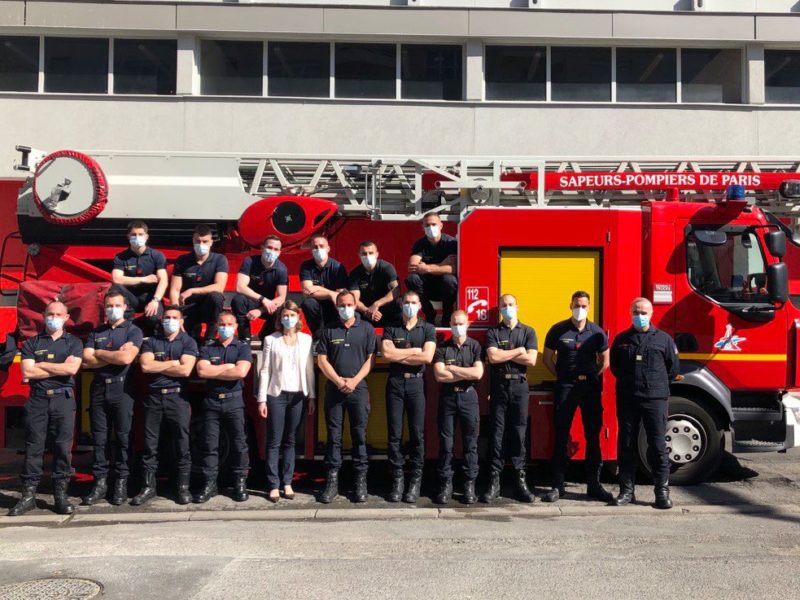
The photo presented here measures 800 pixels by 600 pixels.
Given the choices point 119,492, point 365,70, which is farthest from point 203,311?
point 365,70

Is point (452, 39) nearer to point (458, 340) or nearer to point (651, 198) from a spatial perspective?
point (651, 198)

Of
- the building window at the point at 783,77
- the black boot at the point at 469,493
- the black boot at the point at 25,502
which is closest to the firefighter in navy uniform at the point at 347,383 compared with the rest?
the black boot at the point at 469,493

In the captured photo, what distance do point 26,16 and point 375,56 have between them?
22.6 feet

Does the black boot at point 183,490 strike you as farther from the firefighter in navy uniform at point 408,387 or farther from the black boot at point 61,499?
the firefighter in navy uniform at point 408,387

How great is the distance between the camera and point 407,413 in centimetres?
769

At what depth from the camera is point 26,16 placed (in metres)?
16.0

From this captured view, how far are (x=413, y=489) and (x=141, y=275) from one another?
3.45 meters

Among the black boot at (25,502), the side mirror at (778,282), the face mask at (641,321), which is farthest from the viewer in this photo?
the side mirror at (778,282)

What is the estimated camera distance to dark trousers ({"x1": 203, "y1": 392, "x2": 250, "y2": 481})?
7.67m

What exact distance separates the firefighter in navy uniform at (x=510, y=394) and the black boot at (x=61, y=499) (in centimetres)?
382

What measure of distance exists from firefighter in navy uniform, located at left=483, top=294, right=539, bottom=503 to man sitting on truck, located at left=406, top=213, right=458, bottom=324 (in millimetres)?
723

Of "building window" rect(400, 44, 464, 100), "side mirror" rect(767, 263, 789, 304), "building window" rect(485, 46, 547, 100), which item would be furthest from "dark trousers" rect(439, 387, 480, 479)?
"building window" rect(485, 46, 547, 100)

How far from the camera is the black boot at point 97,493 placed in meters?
7.59

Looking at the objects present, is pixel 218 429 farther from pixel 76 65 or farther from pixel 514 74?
pixel 76 65
